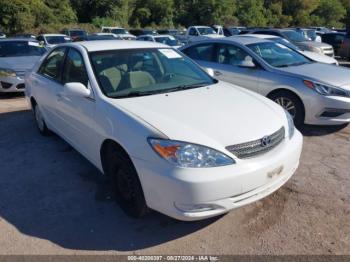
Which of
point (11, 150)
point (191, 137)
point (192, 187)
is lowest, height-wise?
point (11, 150)

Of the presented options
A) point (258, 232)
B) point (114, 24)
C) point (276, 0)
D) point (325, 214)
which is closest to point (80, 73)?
point (258, 232)

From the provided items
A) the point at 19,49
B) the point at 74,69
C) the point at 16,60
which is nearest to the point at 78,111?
the point at 74,69

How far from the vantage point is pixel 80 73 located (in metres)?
3.91

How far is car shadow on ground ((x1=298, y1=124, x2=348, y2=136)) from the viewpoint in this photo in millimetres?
5426

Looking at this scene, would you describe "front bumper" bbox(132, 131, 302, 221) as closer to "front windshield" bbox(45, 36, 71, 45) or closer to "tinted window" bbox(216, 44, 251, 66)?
"tinted window" bbox(216, 44, 251, 66)

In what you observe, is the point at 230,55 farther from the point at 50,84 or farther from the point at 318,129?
the point at 50,84

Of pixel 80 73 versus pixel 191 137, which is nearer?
pixel 191 137

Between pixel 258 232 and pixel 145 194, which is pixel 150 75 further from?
pixel 258 232

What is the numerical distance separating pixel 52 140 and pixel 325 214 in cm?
390

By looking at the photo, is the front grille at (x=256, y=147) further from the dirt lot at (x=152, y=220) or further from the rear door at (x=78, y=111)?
the rear door at (x=78, y=111)

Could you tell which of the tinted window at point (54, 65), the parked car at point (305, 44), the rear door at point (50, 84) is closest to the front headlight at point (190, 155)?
the rear door at point (50, 84)

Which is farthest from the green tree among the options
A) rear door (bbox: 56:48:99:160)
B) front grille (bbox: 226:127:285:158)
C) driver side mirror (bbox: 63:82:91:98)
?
front grille (bbox: 226:127:285:158)

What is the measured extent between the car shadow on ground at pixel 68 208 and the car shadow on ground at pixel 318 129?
293 centimetres

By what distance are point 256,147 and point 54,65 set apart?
10.1 feet
